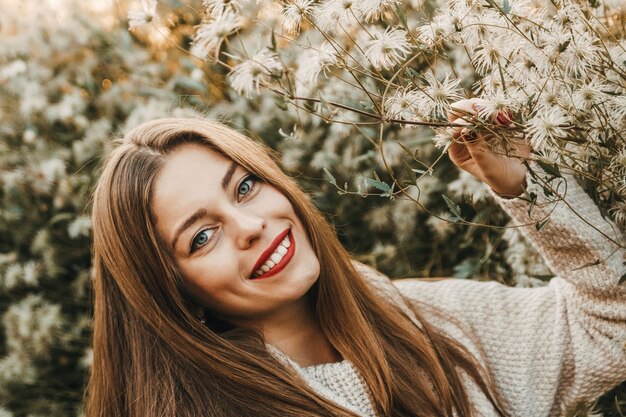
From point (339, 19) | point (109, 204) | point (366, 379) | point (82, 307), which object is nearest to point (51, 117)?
point (82, 307)

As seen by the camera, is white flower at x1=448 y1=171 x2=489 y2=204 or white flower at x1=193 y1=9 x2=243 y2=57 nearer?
white flower at x1=193 y1=9 x2=243 y2=57

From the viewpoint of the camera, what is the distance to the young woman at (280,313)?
4.70 ft

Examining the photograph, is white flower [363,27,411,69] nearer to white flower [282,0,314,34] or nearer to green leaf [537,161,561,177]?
white flower [282,0,314,34]

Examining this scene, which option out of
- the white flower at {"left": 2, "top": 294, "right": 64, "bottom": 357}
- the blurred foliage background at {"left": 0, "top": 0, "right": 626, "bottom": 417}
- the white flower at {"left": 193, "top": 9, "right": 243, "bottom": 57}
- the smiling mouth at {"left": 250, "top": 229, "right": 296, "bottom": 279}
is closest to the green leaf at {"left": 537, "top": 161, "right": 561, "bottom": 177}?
the white flower at {"left": 193, "top": 9, "right": 243, "bottom": 57}

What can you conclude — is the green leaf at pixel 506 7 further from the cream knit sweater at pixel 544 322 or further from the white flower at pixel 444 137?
the cream knit sweater at pixel 544 322

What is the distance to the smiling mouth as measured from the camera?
1.43m

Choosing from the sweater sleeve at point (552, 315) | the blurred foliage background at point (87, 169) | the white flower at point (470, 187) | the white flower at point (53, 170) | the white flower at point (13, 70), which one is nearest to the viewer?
the sweater sleeve at point (552, 315)

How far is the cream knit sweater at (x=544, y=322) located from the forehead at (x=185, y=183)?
40 centimetres

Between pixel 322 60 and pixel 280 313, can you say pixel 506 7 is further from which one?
pixel 280 313

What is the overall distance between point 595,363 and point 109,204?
1120 millimetres

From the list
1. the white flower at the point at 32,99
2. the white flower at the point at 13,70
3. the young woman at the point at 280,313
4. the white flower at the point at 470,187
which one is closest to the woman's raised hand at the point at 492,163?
the young woman at the point at 280,313

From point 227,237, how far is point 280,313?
→ 29 cm

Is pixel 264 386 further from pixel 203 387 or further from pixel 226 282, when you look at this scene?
pixel 226 282

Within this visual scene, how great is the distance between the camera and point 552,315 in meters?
1.61
